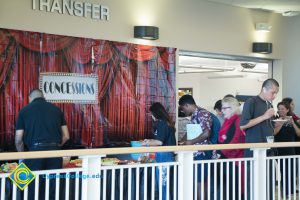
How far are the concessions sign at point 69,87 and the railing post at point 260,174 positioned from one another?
2.44 m

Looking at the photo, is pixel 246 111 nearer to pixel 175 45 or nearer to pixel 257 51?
pixel 175 45

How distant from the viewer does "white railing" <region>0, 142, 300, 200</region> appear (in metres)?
3.03

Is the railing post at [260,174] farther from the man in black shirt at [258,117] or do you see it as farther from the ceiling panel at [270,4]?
the ceiling panel at [270,4]

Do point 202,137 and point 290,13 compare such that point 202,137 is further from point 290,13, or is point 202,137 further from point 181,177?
point 290,13

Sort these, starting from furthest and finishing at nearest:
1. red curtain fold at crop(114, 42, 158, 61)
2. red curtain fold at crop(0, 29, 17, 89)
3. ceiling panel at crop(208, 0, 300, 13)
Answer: ceiling panel at crop(208, 0, 300, 13) → red curtain fold at crop(114, 42, 158, 61) → red curtain fold at crop(0, 29, 17, 89)

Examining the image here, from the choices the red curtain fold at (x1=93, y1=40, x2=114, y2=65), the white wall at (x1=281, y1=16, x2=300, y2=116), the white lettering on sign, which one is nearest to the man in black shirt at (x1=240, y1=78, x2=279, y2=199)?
the red curtain fold at (x1=93, y1=40, x2=114, y2=65)

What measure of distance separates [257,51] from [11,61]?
12.9 ft

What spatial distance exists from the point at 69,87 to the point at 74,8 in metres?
0.92

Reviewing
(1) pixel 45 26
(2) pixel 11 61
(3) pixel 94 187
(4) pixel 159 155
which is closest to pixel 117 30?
(1) pixel 45 26

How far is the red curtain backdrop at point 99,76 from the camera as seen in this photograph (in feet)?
16.6

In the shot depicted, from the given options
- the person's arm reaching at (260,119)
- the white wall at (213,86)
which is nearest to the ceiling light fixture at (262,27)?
the person's arm reaching at (260,119)

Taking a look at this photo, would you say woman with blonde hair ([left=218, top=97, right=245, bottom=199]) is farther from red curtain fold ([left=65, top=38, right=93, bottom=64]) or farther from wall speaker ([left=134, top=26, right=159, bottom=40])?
red curtain fold ([left=65, top=38, right=93, bottom=64])

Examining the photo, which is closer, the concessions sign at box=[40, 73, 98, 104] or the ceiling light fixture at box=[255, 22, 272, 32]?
the concessions sign at box=[40, 73, 98, 104]

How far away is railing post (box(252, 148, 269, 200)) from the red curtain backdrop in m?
2.39
